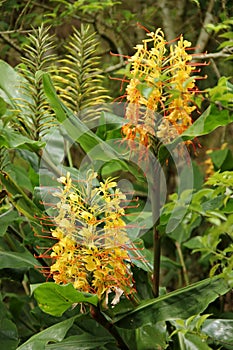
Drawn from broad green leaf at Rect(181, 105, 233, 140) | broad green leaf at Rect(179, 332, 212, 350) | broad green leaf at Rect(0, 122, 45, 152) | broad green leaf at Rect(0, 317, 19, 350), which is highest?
broad green leaf at Rect(181, 105, 233, 140)

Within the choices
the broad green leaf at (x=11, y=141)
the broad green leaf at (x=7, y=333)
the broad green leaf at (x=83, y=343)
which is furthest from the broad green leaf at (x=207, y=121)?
the broad green leaf at (x=7, y=333)

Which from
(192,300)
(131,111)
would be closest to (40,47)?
(131,111)

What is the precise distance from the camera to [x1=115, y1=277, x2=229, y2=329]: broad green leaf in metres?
0.90

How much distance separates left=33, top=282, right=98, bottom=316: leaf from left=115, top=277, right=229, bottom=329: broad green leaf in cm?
12

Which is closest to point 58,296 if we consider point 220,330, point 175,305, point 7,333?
point 175,305

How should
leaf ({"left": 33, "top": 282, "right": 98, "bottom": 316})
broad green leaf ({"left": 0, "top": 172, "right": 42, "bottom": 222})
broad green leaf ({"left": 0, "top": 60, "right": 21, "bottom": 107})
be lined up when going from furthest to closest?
broad green leaf ({"left": 0, "top": 60, "right": 21, "bottom": 107}) < broad green leaf ({"left": 0, "top": 172, "right": 42, "bottom": 222}) < leaf ({"left": 33, "top": 282, "right": 98, "bottom": 316})

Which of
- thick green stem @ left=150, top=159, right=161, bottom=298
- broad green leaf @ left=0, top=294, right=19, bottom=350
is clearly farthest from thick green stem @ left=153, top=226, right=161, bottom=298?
broad green leaf @ left=0, top=294, right=19, bottom=350

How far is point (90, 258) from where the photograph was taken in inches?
32.8

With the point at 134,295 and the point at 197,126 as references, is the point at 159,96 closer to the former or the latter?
the point at 197,126

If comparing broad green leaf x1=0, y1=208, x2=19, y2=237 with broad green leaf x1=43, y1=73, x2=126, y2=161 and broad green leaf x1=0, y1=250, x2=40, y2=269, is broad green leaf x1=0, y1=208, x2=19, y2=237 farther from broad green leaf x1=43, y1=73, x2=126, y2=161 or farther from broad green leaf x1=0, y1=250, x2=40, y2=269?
broad green leaf x1=43, y1=73, x2=126, y2=161

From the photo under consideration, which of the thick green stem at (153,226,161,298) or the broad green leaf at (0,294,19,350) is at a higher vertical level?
the thick green stem at (153,226,161,298)

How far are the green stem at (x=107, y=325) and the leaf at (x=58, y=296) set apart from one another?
53 mm

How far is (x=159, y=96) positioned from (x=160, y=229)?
0.23 metres

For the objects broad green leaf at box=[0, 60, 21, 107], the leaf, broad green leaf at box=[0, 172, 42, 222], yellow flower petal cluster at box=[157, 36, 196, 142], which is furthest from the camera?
broad green leaf at box=[0, 60, 21, 107]
